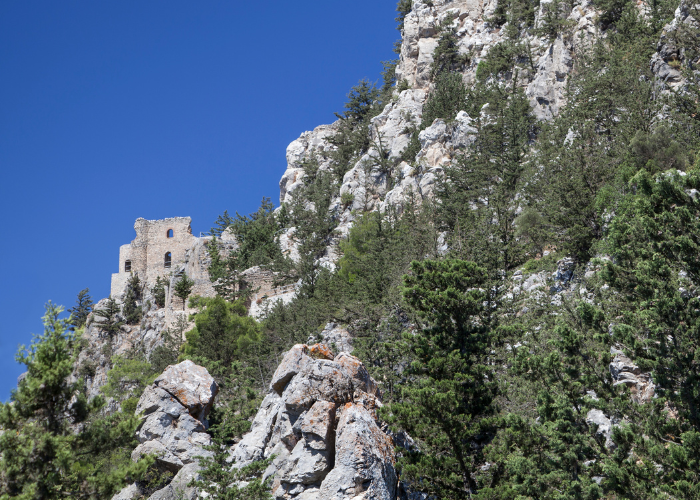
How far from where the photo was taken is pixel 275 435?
19.2 meters

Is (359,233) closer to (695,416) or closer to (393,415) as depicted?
(393,415)

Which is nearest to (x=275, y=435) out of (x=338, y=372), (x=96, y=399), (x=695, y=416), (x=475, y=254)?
(x=338, y=372)

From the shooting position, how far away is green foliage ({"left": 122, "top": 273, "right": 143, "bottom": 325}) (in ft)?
175

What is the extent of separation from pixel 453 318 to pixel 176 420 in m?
12.1

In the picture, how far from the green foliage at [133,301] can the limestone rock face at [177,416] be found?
2825cm

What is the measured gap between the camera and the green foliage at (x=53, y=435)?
39.2ft

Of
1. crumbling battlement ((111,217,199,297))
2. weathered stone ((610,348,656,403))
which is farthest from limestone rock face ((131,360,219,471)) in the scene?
crumbling battlement ((111,217,199,297))

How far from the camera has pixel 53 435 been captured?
12.7 m

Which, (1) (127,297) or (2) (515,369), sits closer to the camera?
(2) (515,369)

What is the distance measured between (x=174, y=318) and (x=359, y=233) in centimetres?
1419

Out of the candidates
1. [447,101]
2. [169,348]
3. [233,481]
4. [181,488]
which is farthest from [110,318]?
[233,481]

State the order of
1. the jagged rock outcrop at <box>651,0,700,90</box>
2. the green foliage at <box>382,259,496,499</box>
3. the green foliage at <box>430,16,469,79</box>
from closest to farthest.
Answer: the green foliage at <box>382,259,496,499</box>, the jagged rock outcrop at <box>651,0,700,90</box>, the green foliage at <box>430,16,469,79</box>

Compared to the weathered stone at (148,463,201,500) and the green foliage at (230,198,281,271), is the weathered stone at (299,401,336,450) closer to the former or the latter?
the weathered stone at (148,463,201,500)

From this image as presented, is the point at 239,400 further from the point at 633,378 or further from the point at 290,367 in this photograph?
the point at 633,378
